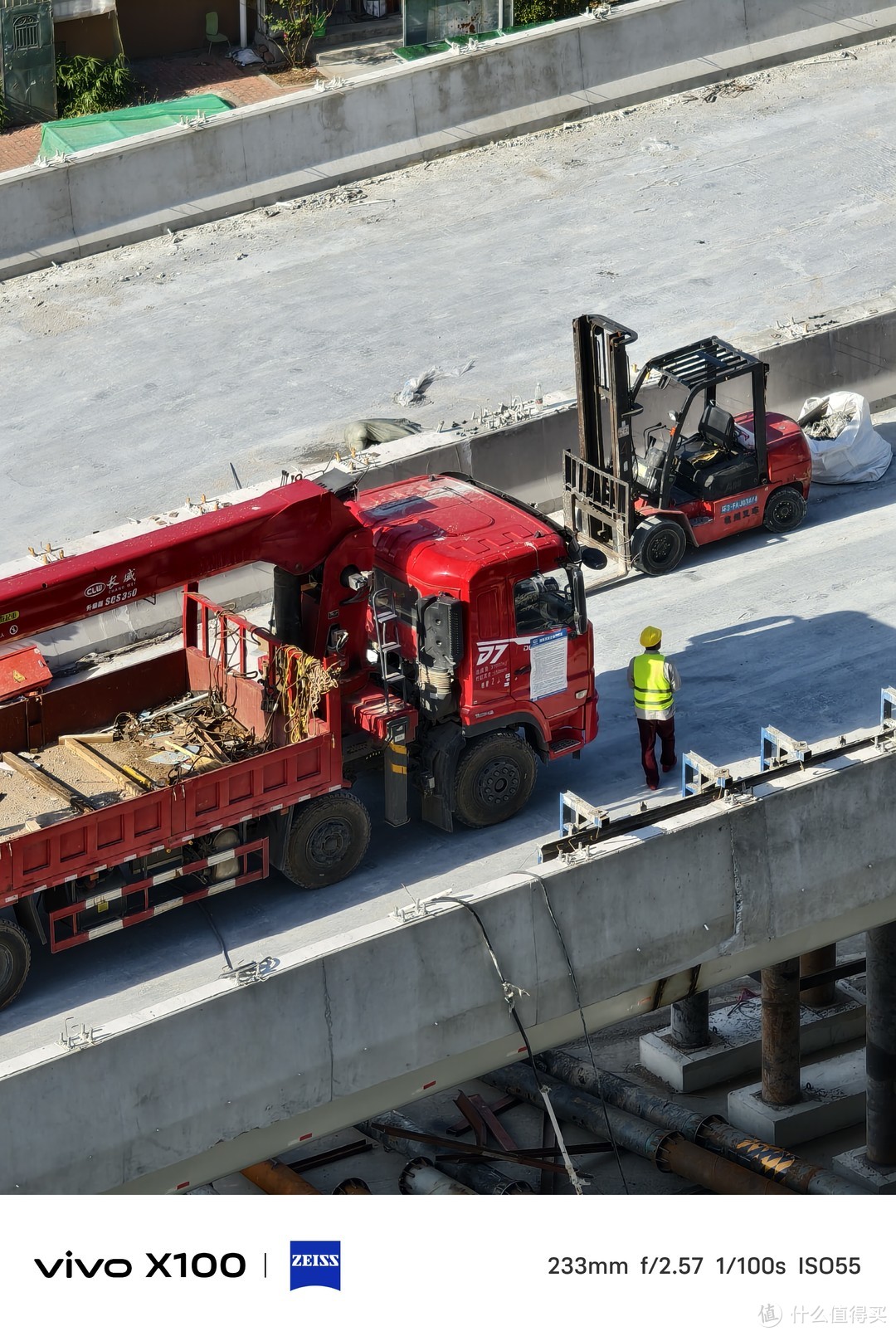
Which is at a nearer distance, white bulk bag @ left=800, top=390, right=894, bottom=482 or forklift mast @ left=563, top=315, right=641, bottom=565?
forklift mast @ left=563, top=315, right=641, bottom=565

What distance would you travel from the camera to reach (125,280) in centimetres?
3067

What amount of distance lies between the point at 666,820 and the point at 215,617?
4423 millimetres

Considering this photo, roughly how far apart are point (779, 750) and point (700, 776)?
886mm

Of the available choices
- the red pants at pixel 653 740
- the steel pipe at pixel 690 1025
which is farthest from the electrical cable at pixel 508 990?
the steel pipe at pixel 690 1025

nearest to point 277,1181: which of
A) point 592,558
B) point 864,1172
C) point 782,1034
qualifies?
point 782,1034

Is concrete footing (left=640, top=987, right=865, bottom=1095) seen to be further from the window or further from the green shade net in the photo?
the window

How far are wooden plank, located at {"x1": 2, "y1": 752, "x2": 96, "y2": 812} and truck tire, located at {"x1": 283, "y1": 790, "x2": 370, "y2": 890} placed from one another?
173 cm

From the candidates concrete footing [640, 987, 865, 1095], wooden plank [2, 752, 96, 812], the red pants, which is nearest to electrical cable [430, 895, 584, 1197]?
the red pants

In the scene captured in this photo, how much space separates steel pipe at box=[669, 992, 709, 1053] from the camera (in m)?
24.6

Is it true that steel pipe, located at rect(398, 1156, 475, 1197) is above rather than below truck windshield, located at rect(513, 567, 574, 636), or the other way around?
below

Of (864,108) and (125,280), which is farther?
(864,108)
